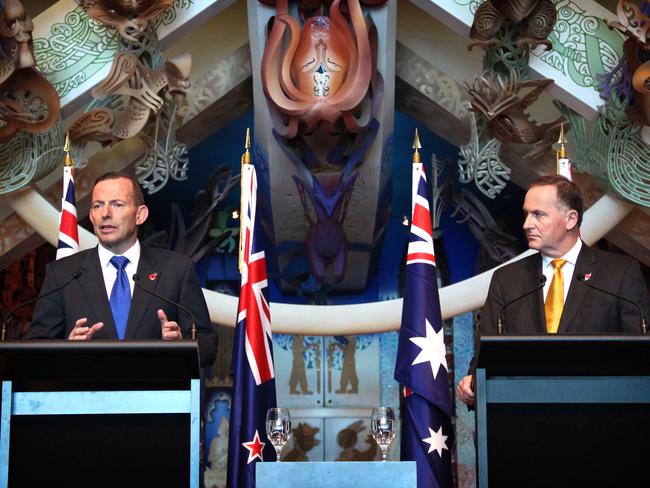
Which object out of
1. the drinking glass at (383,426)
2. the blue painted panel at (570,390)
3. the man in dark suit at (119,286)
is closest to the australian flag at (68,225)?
the man in dark suit at (119,286)

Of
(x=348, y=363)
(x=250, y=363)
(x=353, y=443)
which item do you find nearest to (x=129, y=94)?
(x=250, y=363)

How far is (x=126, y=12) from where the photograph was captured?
6430 millimetres

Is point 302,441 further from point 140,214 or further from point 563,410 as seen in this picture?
point 563,410

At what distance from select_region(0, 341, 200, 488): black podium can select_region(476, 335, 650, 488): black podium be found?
857 mm

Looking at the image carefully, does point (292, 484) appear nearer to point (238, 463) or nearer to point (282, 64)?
point (238, 463)

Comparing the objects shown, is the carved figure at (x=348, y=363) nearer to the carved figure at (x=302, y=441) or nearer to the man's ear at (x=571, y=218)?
the carved figure at (x=302, y=441)

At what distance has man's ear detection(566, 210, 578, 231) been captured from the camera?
12.3 feet

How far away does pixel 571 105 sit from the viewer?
22.2 feet

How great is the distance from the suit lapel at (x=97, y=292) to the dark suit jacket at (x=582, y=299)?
1340mm

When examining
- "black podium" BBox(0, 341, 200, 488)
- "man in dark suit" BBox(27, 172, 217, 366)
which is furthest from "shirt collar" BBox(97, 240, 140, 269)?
"black podium" BBox(0, 341, 200, 488)

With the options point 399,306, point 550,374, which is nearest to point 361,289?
point 399,306

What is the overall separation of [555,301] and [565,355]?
74 centimetres

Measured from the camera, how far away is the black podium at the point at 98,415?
2918 millimetres

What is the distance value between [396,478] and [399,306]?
4547mm
